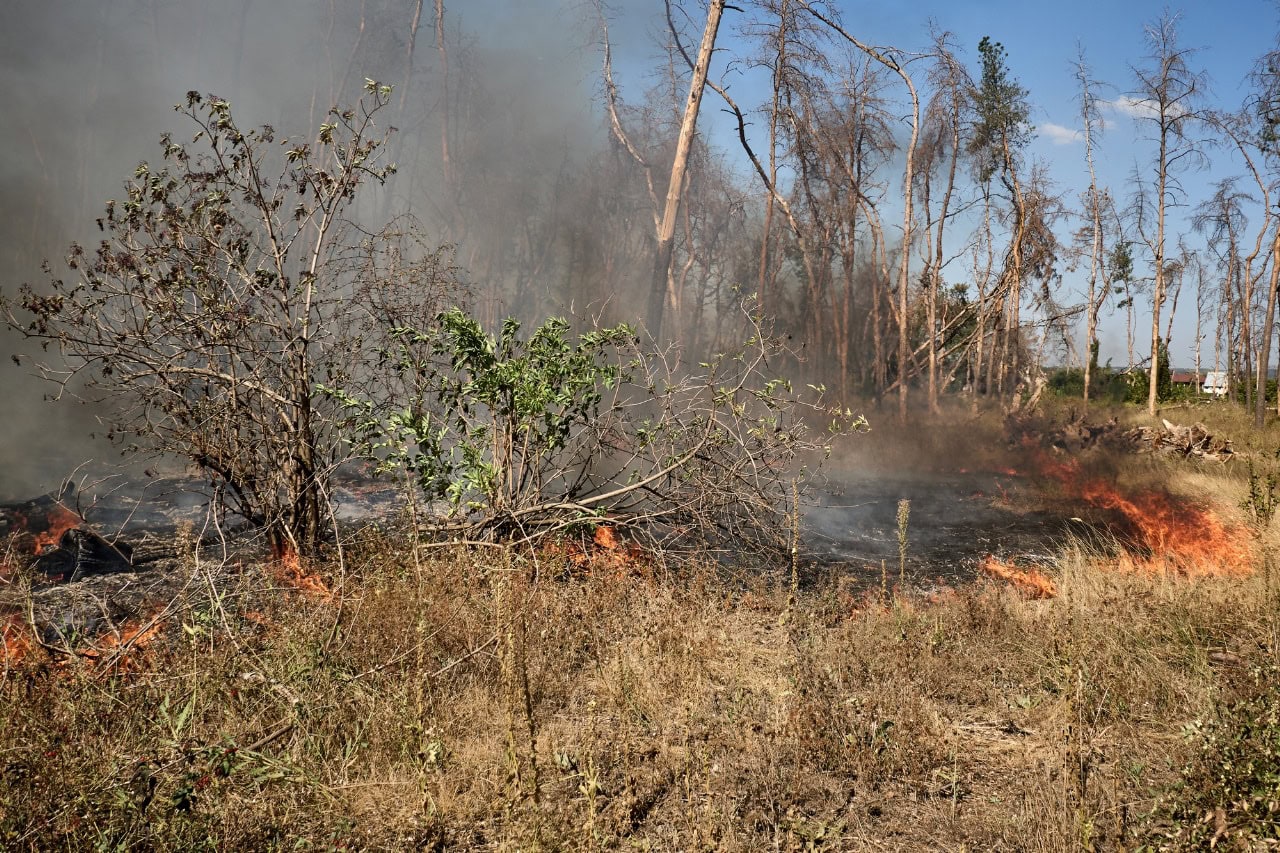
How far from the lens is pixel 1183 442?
15.7 meters

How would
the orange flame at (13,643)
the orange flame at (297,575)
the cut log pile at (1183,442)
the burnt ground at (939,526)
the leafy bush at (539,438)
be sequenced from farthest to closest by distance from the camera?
1. the cut log pile at (1183,442)
2. the burnt ground at (939,526)
3. the leafy bush at (539,438)
4. the orange flame at (297,575)
5. the orange flame at (13,643)

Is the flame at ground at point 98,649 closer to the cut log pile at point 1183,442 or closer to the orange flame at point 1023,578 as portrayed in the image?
the orange flame at point 1023,578

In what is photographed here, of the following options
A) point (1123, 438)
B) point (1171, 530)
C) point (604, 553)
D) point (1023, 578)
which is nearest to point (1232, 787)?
point (604, 553)

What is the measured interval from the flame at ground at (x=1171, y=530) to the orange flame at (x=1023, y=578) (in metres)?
0.78

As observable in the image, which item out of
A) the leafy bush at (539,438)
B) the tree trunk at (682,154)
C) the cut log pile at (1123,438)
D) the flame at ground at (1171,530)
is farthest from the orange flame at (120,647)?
the cut log pile at (1123,438)

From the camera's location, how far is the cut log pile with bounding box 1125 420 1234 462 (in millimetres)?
15172

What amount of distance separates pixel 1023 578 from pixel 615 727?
218 inches

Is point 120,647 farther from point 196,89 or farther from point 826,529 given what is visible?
point 196,89

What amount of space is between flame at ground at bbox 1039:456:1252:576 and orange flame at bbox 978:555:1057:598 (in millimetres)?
776

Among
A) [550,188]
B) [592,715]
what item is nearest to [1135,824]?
[592,715]

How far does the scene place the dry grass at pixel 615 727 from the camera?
258 cm

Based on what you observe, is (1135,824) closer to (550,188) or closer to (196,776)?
(196,776)

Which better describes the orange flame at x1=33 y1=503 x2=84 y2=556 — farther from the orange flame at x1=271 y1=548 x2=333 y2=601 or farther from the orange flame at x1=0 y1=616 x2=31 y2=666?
the orange flame at x1=271 y1=548 x2=333 y2=601

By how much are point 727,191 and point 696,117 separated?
1440 centimetres
